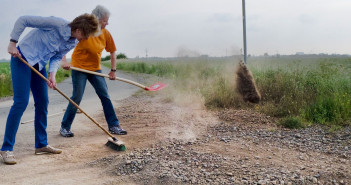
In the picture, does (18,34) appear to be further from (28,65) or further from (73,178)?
(73,178)

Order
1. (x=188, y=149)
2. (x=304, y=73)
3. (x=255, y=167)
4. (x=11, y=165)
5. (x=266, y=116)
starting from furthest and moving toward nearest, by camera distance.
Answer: (x=304, y=73) < (x=266, y=116) < (x=188, y=149) < (x=11, y=165) < (x=255, y=167)

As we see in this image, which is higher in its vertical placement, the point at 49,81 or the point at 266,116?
the point at 49,81

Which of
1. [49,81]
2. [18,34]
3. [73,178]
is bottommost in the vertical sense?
[73,178]

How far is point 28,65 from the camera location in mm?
4277

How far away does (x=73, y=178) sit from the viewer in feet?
13.5

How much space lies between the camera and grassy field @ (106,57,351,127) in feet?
22.6

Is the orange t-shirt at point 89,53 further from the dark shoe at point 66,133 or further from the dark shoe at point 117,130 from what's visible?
the dark shoe at point 66,133

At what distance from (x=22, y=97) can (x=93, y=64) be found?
1412 mm

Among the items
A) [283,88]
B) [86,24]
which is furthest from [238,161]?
[283,88]

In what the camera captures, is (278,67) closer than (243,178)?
No

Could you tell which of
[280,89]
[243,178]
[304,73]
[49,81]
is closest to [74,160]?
[49,81]

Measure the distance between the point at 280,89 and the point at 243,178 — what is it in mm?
4664

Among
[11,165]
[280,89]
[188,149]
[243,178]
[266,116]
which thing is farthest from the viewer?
[280,89]

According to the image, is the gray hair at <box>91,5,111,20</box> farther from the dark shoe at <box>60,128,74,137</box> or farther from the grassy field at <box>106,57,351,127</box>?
the grassy field at <box>106,57,351,127</box>
